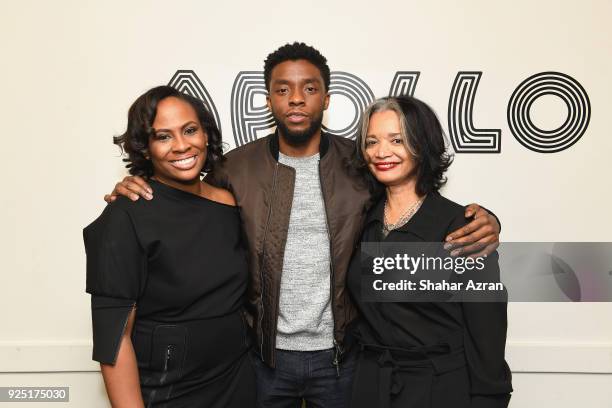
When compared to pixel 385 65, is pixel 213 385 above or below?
below

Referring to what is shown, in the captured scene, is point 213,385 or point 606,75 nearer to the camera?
point 213,385

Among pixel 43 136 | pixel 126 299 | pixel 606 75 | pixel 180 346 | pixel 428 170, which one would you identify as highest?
pixel 606 75

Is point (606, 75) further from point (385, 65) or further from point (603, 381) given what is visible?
point (603, 381)

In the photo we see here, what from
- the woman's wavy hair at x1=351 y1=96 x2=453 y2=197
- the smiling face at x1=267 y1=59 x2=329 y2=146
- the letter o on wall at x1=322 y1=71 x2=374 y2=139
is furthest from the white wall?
the woman's wavy hair at x1=351 y1=96 x2=453 y2=197

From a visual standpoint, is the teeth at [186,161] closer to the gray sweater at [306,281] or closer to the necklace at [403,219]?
the gray sweater at [306,281]

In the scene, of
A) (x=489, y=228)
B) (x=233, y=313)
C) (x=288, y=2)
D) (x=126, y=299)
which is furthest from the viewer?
(x=288, y=2)

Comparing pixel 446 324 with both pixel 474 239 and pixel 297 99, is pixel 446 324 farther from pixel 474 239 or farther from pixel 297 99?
pixel 297 99

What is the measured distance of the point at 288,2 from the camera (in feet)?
7.48

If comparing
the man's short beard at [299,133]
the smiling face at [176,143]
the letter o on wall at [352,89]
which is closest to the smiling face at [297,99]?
the man's short beard at [299,133]

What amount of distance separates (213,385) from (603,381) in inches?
71.0

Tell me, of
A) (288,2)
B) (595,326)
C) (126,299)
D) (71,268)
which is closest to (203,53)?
(288,2)

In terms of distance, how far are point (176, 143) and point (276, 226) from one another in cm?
44

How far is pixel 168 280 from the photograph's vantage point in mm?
1453

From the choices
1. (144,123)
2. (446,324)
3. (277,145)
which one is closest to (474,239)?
(446,324)
